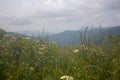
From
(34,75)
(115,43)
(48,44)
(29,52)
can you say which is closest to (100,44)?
(115,43)

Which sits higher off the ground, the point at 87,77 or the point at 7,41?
the point at 7,41

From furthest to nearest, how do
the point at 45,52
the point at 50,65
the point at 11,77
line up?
the point at 45,52 → the point at 50,65 → the point at 11,77

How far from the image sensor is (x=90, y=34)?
28.6ft

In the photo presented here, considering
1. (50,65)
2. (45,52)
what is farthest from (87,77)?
(45,52)

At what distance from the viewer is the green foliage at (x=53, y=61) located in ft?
22.9

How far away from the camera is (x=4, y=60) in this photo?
8469mm

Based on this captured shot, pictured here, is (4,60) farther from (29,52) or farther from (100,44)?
(100,44)

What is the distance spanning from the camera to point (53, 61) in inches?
333

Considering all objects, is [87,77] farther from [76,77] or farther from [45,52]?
[45,52]

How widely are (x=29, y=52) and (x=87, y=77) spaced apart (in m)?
3.04

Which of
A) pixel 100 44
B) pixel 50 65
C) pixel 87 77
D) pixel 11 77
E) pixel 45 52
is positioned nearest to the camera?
pixel 87 77

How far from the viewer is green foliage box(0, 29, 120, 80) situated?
699cm

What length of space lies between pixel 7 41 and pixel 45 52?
1508mm

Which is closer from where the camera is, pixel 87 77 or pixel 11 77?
pixel 87 77
